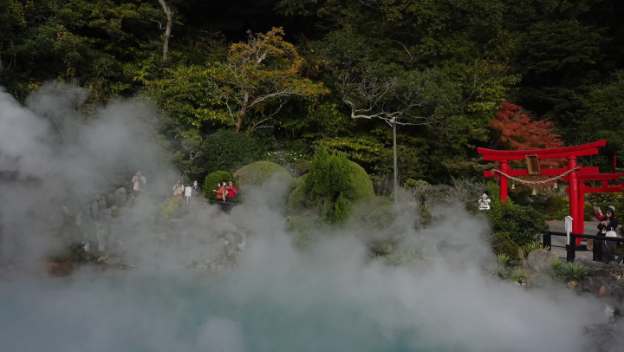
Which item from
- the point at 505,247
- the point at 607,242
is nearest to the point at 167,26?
the point at 505,247

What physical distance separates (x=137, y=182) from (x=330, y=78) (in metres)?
9.08

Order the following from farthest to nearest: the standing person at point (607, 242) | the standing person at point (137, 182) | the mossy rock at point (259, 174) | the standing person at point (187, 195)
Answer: the mossy rock at point (259, 174) < the standing person at point (187, 195) < the standing person at point (137, 182) < the standing person at point (607, 242)

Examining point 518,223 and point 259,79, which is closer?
point 518,223

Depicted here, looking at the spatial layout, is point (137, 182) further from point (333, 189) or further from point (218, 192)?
point (333, 189)

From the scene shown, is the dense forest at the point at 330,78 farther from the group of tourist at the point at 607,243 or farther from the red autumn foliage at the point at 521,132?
the group of tourist at the point at 607,243

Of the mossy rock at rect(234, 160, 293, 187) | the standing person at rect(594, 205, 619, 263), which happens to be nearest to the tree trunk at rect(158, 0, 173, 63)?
the mossy rock at rect(234, 160, 293, 187)

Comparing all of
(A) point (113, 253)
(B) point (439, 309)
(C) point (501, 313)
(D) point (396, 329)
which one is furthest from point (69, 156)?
(C) point (501, 313)

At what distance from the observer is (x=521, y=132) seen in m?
17.0

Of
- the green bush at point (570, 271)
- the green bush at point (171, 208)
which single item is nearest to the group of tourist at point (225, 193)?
the green bush at point (171, 208)

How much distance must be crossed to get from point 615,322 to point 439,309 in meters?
2.45

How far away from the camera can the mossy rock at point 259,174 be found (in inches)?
527

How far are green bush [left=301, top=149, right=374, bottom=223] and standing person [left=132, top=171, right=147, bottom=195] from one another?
3.29 m

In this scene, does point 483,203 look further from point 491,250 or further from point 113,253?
point 113,253

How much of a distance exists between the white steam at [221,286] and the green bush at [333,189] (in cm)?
47
